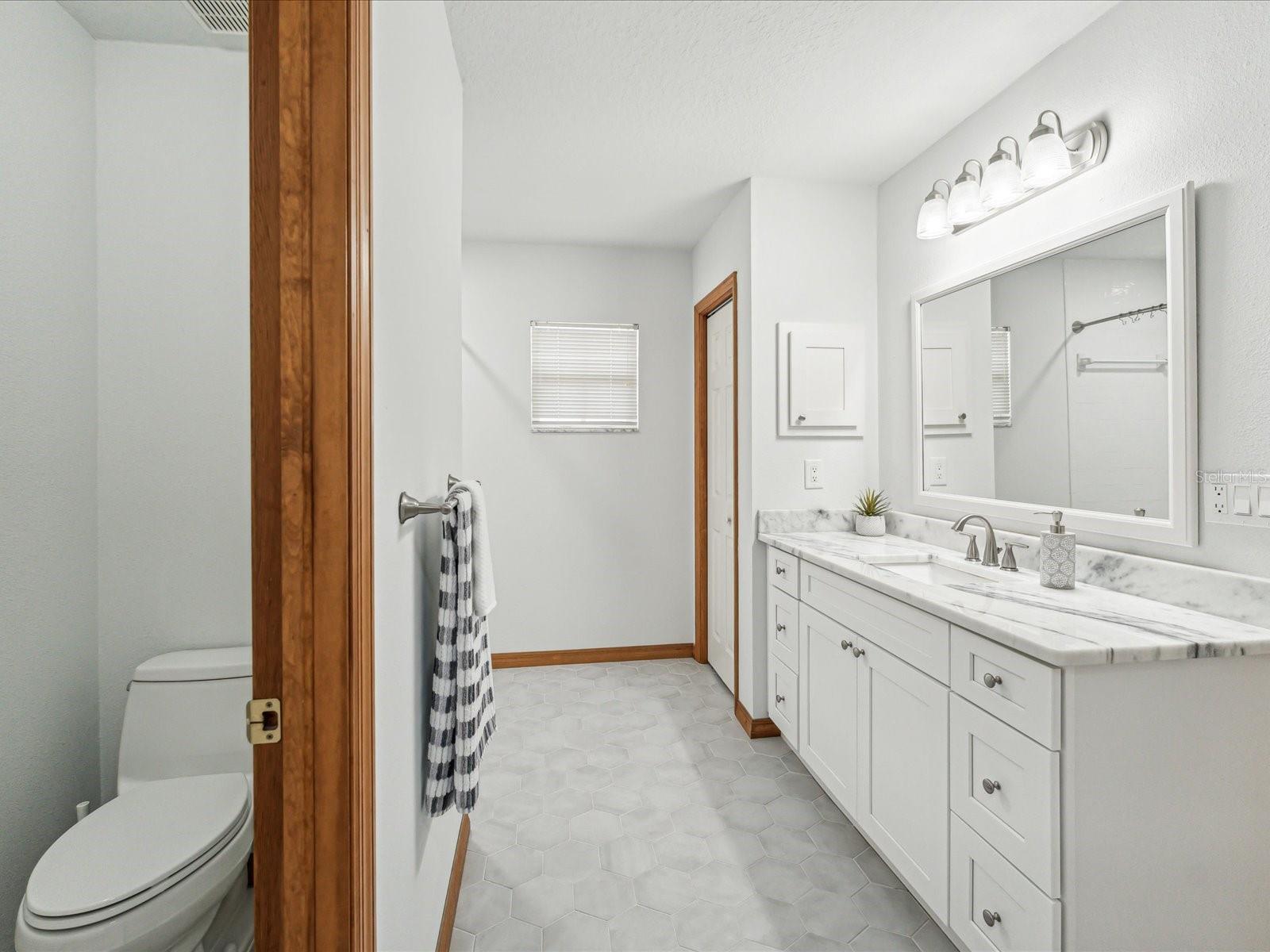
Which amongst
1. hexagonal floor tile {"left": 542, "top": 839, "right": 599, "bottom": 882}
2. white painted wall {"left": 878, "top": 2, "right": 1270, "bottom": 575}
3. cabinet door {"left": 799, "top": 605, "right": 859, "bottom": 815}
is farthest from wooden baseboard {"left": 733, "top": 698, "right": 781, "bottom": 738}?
white painted wall {"left": 878, "top": 2, "right": 1270, "bottom": 575}

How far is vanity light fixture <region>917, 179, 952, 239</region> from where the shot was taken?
226 centimetres

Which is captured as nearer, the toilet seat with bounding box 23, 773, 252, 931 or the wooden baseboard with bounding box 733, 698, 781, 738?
the toilet seat with bounding box 23, 773, 252, 931

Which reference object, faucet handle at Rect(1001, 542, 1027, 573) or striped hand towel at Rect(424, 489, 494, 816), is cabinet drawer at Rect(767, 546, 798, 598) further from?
striped hand towel at Rect(424, 489, 494, 816)

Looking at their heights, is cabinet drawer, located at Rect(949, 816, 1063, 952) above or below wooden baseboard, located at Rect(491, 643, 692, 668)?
above

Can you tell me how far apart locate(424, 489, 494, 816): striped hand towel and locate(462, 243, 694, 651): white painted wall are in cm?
234

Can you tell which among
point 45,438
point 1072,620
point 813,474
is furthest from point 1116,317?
point 45,438

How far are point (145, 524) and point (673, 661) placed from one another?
9.16 feet

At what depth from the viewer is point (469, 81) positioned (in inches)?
82.8

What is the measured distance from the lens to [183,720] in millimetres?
1652

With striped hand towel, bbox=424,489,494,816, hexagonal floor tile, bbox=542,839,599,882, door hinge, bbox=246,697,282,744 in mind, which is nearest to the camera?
door hinge, bbox=246,697,282,744

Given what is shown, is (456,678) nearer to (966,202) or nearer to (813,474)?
(813,474)

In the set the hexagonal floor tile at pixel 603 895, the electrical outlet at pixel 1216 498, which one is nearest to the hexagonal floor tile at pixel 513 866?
the hexagonal floor tile at pixel 603 895

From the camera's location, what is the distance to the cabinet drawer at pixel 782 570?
2441 mm

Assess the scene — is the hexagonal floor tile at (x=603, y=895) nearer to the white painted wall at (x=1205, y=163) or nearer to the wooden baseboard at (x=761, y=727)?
the wooden baseboard at (x=761, y=727)
